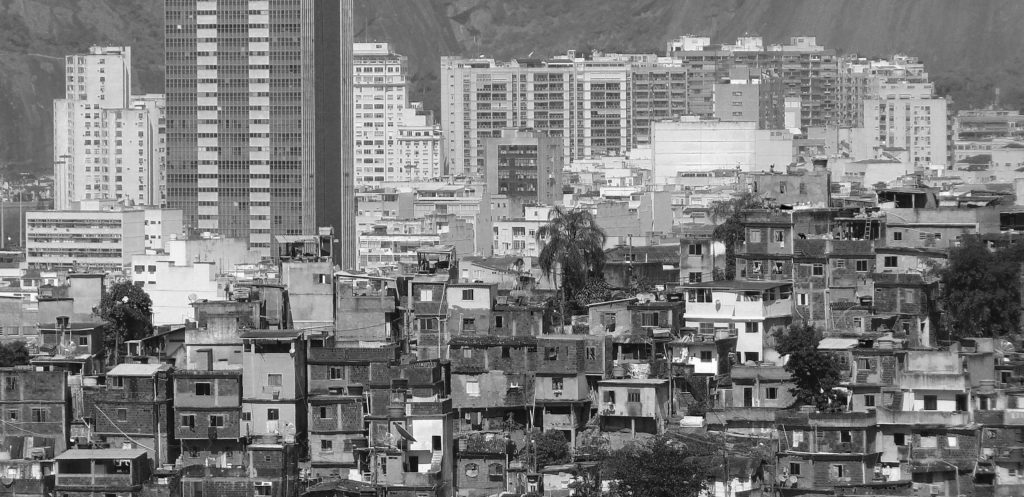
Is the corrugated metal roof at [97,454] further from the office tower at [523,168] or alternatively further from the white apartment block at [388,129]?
the white apartment block at [388,129]

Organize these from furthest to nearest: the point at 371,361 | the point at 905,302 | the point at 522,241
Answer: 1. the point at 522,241
2. the point at 905,302
3. the point at 371,361

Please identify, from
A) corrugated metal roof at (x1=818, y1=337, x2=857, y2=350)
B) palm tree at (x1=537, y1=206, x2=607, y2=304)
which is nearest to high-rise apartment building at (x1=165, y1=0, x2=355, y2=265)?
palm tree at (x1=537, y1=206, x2=607, y2=304)

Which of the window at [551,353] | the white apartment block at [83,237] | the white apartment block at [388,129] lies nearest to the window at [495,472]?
the window at [551,353]

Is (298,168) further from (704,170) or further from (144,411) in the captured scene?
(144,411)

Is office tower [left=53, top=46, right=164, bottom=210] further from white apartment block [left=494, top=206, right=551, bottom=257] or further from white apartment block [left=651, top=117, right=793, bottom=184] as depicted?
white apartment block [left=494, top=206, right=551, bottom=257]

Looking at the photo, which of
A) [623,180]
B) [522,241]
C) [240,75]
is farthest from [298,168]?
[623,180]

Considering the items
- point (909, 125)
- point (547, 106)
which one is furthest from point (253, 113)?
point (547, 106)
